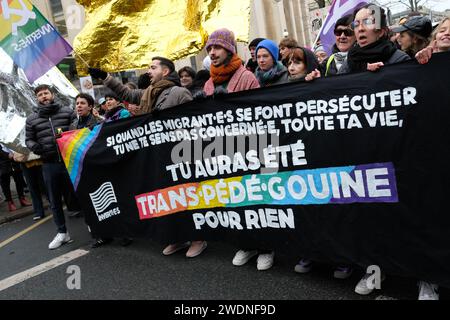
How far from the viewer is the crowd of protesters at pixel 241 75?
114 inches

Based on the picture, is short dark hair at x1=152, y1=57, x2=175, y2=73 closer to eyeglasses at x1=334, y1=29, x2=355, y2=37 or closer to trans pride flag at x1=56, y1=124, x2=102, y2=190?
trans pride flag at x1=56, y1=124, x2=102, y2=190

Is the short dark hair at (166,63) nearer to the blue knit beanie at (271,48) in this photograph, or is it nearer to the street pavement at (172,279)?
the blue knit beanie at (271,48)

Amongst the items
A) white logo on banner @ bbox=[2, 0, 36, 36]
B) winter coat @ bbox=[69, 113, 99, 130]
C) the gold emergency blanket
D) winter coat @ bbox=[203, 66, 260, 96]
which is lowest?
winter coat @ bbox=[69, 113, 99, 130]

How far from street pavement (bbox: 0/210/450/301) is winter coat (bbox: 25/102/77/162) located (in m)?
1.18

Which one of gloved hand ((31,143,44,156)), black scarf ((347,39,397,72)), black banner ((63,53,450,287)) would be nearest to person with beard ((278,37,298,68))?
black banner ((63,53,450,287))

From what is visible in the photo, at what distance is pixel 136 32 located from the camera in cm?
492

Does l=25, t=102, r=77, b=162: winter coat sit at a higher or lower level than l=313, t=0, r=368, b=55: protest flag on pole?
lower

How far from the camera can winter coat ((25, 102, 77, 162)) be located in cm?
495

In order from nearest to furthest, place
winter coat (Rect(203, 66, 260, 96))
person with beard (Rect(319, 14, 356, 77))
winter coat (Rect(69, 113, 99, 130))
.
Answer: winter coat (Rect(203, 66, 260, 96)) < person with beard (Rect(319, 14, 356, 77)) < winter coat (Rect(69, 113, 99, 130))

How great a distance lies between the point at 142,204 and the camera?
412cm

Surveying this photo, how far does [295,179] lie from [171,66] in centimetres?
204

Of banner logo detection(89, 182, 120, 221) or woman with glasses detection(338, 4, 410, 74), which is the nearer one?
woman with glasses detection(338, 4, 410, 74)

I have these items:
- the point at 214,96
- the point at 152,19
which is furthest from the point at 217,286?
the point at 152,19

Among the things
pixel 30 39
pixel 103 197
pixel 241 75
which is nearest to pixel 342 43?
pixel 241 75
